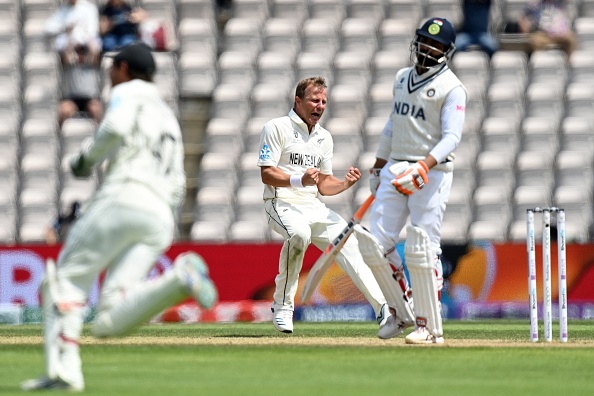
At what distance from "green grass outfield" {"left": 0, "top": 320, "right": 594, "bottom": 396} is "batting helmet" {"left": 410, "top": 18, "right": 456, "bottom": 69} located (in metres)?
1.59

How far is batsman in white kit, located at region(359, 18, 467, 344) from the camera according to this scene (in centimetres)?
703

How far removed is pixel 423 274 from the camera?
6.92 m

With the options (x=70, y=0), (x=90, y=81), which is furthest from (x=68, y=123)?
(x=70, y=0)

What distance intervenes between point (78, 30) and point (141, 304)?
9985mm

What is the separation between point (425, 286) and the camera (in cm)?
696

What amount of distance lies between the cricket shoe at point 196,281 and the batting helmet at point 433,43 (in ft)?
8.60

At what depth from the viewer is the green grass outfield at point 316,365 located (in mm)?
5109

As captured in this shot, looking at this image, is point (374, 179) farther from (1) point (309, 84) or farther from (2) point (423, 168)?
(1) point (309, 84)

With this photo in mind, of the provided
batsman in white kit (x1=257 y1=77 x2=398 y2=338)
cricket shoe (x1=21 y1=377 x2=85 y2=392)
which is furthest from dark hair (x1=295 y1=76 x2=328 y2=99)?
cricket shoe (x1=21 y1=377 x2=85 y2=392)

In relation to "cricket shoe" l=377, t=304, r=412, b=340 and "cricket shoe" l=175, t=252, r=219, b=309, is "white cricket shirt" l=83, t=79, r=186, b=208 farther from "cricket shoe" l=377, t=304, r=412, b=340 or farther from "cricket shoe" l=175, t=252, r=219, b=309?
"cricket shoe" l=377, t=304, r=412, b=340

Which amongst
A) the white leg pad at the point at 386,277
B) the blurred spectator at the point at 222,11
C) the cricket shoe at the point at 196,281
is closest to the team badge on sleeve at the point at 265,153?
the white leg pad at the point at 386,277

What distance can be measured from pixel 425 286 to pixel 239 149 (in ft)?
24.2

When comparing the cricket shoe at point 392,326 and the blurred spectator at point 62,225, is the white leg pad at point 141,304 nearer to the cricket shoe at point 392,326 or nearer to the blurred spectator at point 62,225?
the cricket shoe at point 392,326

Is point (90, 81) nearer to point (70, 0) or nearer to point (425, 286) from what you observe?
point (70, 0)
